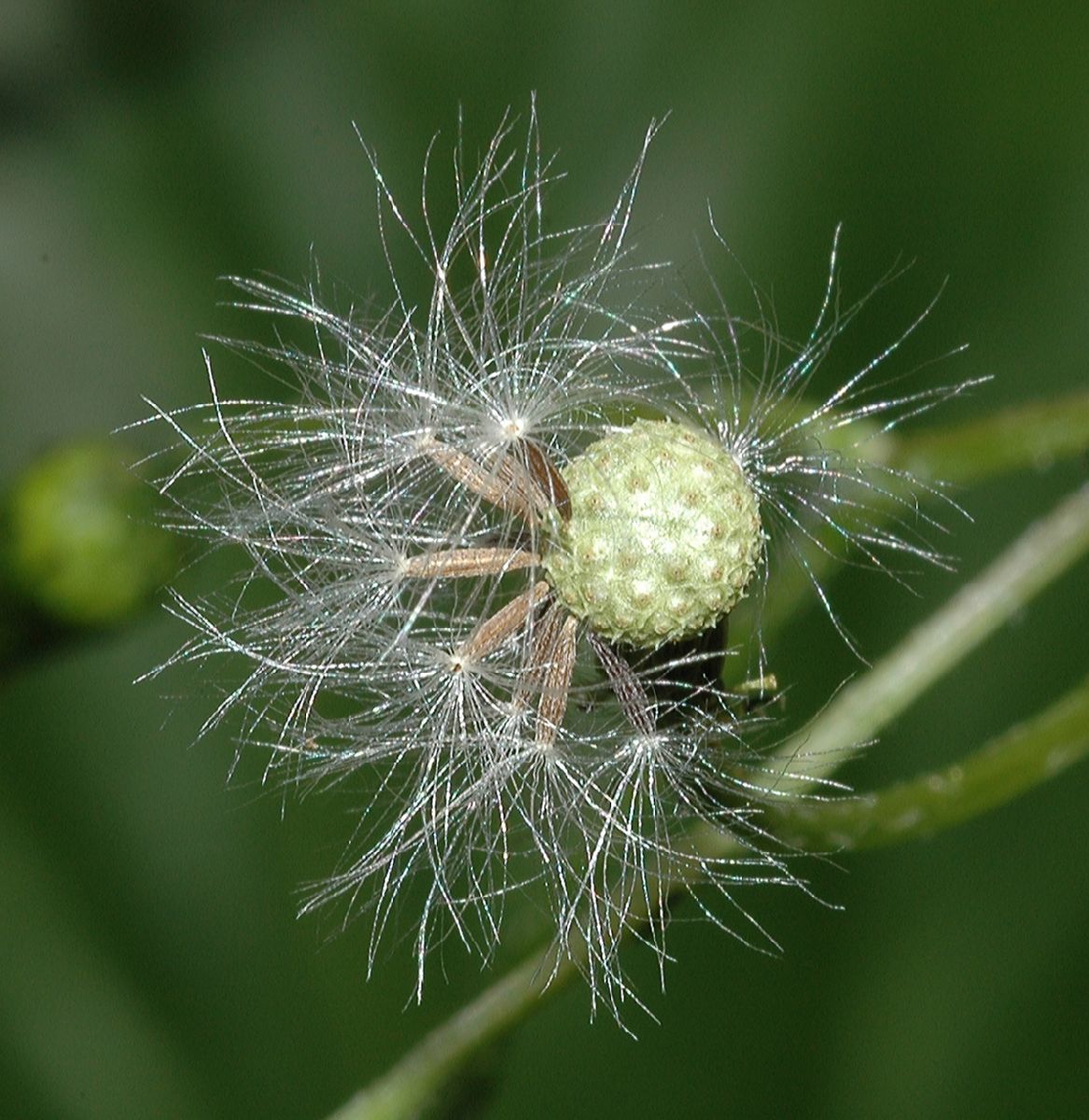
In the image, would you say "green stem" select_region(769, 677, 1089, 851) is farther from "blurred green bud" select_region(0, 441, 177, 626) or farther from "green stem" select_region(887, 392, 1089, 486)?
"blurred green bud" select_region(0, 441, 177, 626)

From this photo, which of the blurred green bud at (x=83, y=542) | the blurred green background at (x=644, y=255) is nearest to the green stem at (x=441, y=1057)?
the blurred green bud at (x=83, y=542)

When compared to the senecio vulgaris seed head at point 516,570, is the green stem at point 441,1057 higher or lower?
lower

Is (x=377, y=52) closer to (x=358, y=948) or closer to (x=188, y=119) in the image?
(x=188, y=119)

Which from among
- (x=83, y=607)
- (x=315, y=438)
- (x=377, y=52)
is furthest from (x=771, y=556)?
(x=377, y=52)

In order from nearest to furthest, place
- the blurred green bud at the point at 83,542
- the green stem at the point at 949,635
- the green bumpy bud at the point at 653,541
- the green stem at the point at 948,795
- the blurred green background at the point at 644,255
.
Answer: the green bumpy bud at the point at 653,541 < the green stem at the point at 948,795 < the green stem at the point at 949,635 < the blurred green bud at the point at 83,542 < the blurred green background at the point at 644,255

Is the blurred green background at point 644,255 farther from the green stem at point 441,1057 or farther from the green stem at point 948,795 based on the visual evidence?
the green stem at point 441,1057

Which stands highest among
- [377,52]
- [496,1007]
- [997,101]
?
[377,52]

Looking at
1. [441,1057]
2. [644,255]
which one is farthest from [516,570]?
[644,255]

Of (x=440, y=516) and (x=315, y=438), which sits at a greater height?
(x=315, y=438)
